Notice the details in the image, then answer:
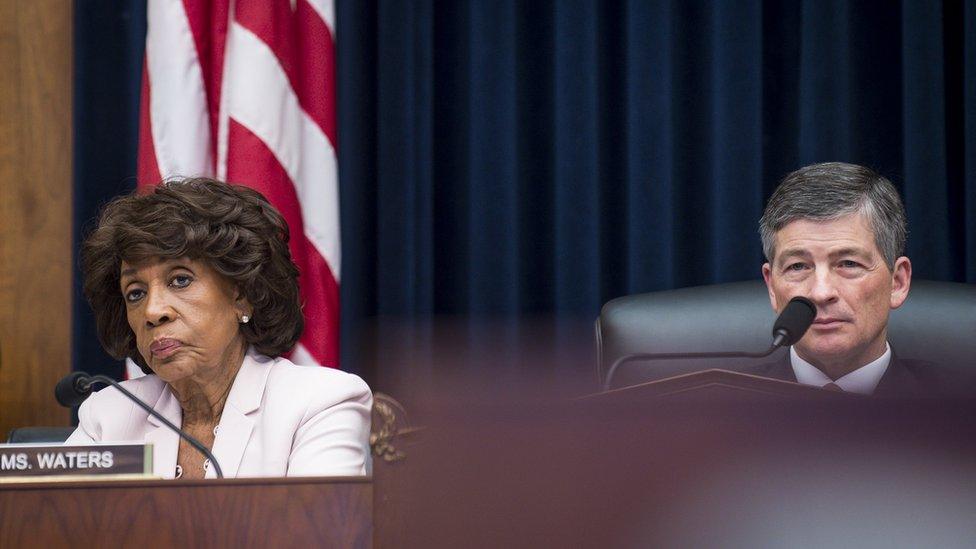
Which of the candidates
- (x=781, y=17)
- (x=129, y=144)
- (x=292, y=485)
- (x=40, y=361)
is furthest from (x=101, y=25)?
(x=292, y=485)

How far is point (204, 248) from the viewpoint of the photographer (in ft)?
6.84

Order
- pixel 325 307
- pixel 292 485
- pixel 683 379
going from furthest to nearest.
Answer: pixel 325 307 < pixel 292 485 < pixel 683 379

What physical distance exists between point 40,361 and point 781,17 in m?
2.18

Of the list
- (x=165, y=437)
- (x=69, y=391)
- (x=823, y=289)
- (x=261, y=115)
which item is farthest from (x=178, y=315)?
(x=823, y=289)

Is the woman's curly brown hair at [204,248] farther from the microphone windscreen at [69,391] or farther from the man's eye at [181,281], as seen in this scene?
the microphone windscreen at [69,391]

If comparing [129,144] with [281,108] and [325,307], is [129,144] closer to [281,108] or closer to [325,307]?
[281,108]

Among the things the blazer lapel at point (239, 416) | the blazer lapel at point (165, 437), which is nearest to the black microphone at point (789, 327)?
the blazer lapel at point (239, 416)

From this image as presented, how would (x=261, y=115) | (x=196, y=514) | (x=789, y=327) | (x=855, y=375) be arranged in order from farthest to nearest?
(x=261, y=115), (x=855, y=375), (x=789, y=327), (x=196, y=514)

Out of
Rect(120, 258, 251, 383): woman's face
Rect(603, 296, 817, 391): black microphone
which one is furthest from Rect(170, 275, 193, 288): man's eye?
Rect(603, 296, 817, 391): black microphone

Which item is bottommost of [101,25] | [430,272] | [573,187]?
[430,272]

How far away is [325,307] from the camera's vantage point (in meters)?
2.78

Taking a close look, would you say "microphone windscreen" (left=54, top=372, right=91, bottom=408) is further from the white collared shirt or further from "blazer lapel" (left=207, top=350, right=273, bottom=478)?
the white collared shirt

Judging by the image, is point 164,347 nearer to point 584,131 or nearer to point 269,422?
point 269,422

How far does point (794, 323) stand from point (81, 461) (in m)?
0.92
